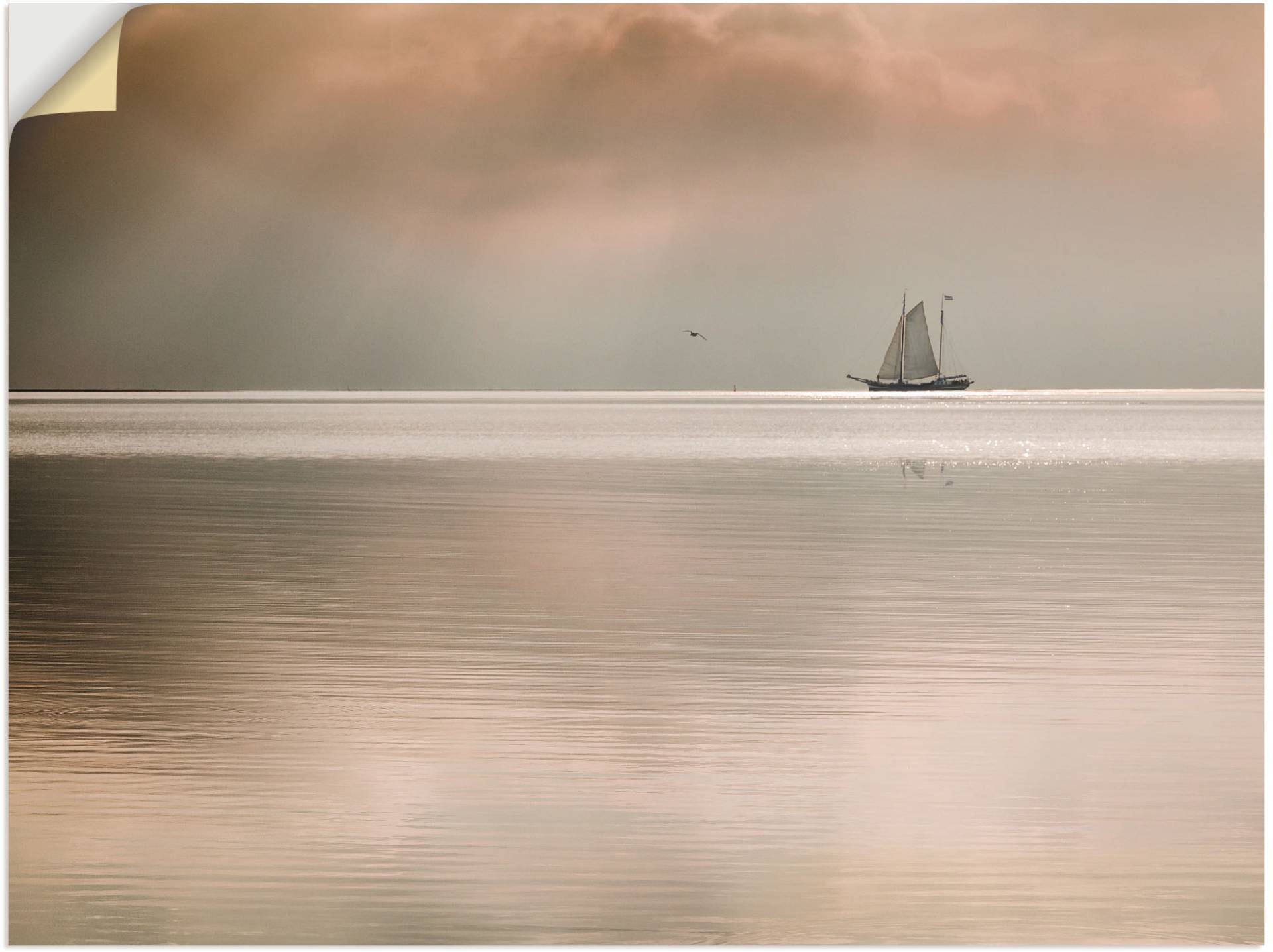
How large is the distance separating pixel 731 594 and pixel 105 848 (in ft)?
11.0

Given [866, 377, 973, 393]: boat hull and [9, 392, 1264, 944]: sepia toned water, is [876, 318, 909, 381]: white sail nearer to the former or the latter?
[866, 377, 973, 393]: boat hull

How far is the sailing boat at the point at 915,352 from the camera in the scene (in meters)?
7.46

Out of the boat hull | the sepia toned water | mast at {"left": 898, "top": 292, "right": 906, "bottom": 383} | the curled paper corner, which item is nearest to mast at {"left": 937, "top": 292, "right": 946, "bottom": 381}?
mast at {"left": 898, "top": 292, "right": 906, "bottom": 383}

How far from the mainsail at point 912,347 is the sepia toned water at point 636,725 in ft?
3.17

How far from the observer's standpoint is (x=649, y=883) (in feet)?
10.2

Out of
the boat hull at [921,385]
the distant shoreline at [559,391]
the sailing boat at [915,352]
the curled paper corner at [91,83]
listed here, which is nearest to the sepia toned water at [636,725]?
the distant shoreline at [559,391]

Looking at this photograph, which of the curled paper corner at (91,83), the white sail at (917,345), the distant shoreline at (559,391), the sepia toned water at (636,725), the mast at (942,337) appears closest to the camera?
the sepia toned water at (636,725)

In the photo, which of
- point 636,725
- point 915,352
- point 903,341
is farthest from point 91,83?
point 915,352

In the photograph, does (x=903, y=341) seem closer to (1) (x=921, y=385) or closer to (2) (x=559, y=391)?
(1) (x=921, y=385)

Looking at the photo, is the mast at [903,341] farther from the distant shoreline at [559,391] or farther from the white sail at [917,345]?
the distant shoreline at [559,391]

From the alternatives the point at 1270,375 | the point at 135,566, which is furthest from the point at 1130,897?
the point at 135,566

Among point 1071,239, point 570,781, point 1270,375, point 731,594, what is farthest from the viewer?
point 1071,239

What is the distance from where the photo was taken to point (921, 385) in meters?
8.43

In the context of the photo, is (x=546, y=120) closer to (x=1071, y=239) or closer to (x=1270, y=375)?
(x=1071, y=239)
